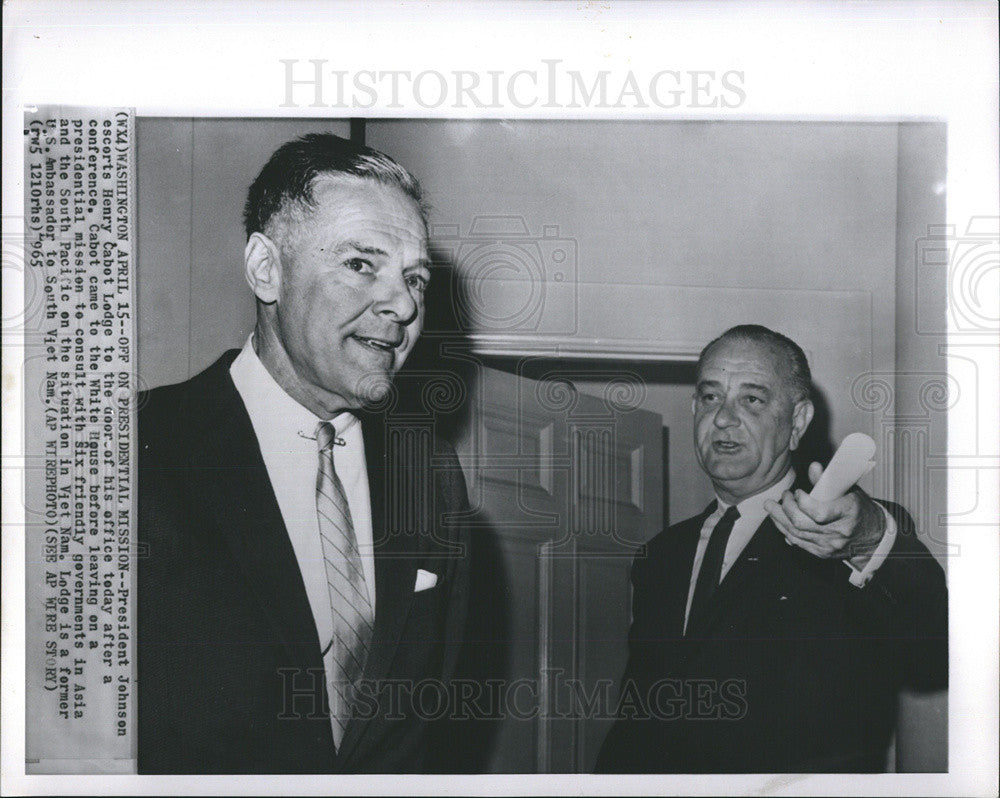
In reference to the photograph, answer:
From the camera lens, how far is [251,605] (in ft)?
5.20

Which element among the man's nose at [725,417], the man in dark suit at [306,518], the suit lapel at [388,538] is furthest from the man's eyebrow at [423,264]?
the man's nose at [725,417]

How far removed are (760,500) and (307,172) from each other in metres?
0.95

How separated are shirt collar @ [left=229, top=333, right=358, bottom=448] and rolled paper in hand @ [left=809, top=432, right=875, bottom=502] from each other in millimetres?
804

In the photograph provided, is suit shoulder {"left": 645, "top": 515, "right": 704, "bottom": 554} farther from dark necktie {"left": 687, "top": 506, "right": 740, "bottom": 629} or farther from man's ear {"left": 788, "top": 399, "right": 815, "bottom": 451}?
man's ear {"left": 788, "top": 399, "right": 815, "bottom": 451}

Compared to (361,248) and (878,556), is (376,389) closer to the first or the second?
(361,248)

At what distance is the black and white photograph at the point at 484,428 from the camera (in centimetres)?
160

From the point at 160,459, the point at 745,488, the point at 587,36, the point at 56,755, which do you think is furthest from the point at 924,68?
the point at 56,755

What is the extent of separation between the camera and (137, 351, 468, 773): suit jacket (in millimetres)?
1586

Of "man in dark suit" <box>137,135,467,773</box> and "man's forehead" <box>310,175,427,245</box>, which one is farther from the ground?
"man's forehead" <box>310,175,427,245</box>

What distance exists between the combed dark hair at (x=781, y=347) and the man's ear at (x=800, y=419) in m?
0.01

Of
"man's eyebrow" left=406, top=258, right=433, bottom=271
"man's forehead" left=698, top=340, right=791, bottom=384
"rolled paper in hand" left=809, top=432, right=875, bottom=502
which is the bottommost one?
"rolled paper in hand" left=809, top=432, right=875, bottom=502

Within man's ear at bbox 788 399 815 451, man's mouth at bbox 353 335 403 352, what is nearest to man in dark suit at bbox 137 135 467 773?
man's mouth at bbox 353 335 403 352

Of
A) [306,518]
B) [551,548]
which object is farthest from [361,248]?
[551,548]

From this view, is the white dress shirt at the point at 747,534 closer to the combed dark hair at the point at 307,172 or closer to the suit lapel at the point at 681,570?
the suit lapel at the point at 681,570
